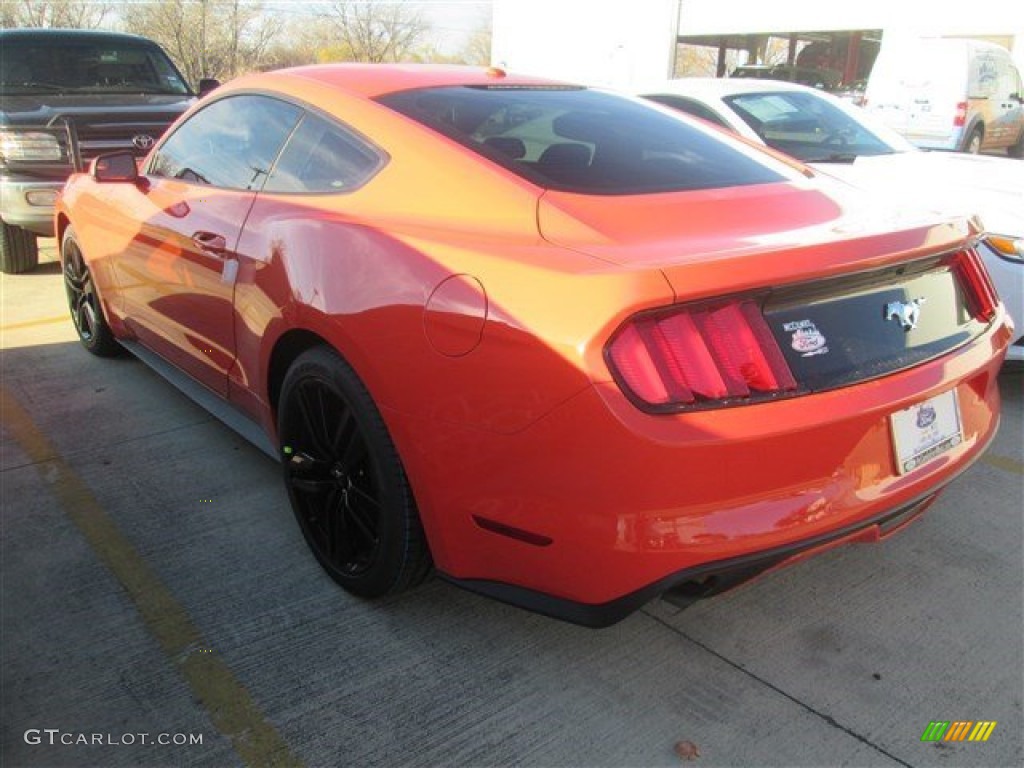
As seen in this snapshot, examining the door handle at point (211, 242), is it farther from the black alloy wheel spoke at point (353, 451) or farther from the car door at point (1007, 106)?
the car door at point (1007, 106)

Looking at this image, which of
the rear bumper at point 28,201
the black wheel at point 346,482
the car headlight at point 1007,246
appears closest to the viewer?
the black wheel at point 346,482

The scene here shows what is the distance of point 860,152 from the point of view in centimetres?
616

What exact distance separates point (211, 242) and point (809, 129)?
4817 millimetres

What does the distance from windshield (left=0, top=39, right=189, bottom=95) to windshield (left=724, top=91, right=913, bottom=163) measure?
5.24m

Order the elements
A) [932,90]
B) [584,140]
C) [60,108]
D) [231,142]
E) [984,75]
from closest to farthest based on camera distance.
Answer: [584,140] < [231,142] < [60,108] < [932,90] < [984,75]

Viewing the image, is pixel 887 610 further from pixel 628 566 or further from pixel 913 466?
pixel 628 566

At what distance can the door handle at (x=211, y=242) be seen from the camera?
3057mm

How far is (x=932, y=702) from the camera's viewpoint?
2.31 metres

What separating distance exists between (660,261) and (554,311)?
0.88ft

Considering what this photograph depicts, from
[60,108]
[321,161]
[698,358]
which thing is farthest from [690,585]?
[60,108]

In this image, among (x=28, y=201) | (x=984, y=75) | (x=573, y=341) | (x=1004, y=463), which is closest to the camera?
(x=573, y=341)

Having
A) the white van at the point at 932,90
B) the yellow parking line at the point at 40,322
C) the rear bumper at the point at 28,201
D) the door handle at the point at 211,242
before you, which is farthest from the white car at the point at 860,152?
the white van at the point at 932,90

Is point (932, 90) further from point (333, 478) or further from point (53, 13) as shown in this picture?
point (53, 13)

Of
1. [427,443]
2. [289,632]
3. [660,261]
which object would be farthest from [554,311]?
[289,632]
